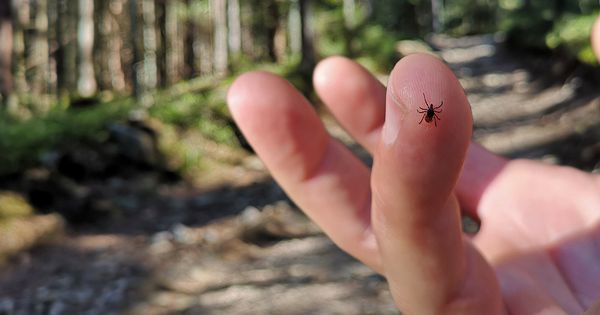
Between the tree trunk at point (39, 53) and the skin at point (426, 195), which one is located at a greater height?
the skin at point (426, 195)

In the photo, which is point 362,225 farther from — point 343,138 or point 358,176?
point 343,138

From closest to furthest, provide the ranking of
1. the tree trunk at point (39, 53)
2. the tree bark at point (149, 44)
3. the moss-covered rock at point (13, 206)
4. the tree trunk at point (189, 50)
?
the moss-covered rock at point (13, 206) → the tree bark at point (149, 44) → the tree trunk at point (39, 53) → the tree trunk at point (189, 50)

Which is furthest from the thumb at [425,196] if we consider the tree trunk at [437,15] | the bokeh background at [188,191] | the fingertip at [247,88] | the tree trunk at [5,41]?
the tree trunk at [437,15]

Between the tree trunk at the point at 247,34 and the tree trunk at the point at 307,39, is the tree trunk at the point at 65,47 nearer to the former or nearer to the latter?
the tree trunk at the point at 247,34

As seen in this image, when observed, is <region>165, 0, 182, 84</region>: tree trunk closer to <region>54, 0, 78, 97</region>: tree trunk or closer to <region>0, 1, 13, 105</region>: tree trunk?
<region>54, 0, 78, 97</region>: tree trunk

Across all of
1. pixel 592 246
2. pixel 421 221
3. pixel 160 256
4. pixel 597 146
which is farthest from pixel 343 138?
pixel 421 221

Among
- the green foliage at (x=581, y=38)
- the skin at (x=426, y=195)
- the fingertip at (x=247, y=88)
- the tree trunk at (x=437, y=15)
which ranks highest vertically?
the fingertip at (x=247, y=88)
